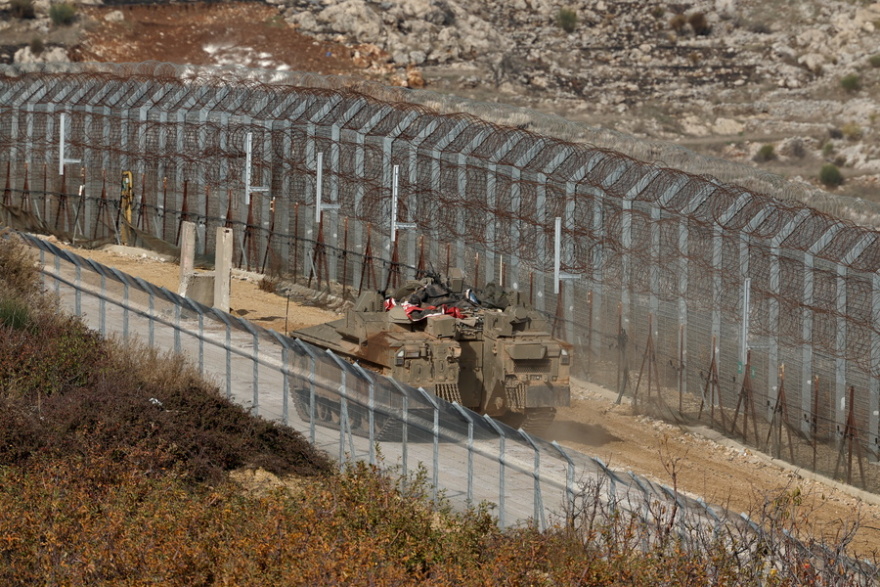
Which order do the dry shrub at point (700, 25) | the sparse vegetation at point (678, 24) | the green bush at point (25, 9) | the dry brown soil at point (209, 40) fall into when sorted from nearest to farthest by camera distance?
the dry brown soil at point (209, 40), the green bush at point (25, 9), the dry shrub at point (700, 25), the sparse vegetation at point (678, 24)

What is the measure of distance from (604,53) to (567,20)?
14.3ft

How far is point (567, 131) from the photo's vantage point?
37969mm

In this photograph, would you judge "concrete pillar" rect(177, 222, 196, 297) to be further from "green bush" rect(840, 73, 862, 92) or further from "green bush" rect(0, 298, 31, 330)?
"green bush" rect(840, 73, 862, 92)

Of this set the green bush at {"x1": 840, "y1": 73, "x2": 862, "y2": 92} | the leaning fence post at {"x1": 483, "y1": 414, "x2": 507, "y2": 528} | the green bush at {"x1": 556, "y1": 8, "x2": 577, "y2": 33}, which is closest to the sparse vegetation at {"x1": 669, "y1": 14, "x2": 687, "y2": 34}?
the green bush at {"x1": 556, "y1": 8, "x2": 577, "y2": 33}

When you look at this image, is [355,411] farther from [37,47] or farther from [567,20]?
[567,20]

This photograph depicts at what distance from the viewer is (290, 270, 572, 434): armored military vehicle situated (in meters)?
22.9

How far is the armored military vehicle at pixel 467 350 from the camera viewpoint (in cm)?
2288

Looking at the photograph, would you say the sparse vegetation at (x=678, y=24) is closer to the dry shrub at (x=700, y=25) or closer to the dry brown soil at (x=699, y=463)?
the dry shrub at (x=700, y=25)

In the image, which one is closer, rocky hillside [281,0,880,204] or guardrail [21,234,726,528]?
guardrail [21,234,726,528]

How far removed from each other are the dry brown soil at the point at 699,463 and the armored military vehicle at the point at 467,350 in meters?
1.56

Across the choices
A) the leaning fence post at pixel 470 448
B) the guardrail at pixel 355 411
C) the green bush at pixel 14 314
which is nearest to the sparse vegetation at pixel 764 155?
the guardrail at pixel 355 411

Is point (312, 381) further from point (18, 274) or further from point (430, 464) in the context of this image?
point (18, 274)

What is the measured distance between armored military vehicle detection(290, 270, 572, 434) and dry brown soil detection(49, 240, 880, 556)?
1.56 meters

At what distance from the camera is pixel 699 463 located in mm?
24938
